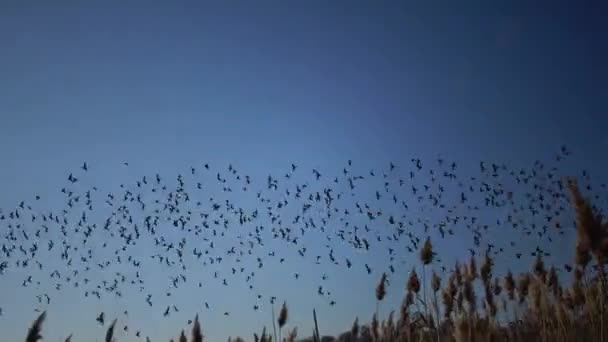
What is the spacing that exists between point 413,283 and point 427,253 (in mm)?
1069

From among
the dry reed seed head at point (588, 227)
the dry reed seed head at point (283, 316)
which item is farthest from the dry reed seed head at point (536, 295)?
the dry reed seed head at point (588, 227)

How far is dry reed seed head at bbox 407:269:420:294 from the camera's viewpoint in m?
Result: 7.06

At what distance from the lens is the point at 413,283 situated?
279 inches

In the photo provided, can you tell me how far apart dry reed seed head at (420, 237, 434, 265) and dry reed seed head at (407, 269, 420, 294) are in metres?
0.97

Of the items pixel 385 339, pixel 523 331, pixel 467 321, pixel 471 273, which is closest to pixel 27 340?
pixel 467 321

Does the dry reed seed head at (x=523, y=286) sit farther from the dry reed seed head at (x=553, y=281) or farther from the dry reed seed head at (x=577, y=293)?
the dry reed seed head at (x=577, y=293)

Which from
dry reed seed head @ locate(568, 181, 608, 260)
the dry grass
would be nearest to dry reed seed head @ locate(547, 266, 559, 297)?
the dry grass

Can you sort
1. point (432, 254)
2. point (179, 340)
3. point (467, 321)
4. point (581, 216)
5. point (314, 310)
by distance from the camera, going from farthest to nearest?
point (432, 254) < point (314, 310) < point (179, 340) < point (581, 216) < point (467, 321)

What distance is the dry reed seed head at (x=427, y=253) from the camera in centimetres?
618

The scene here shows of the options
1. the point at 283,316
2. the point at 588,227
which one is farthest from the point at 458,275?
the point at 588,227

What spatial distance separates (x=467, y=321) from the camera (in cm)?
216

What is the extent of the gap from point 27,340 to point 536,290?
6.31 m

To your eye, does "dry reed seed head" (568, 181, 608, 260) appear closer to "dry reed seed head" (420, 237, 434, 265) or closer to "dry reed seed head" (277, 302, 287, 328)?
"dry reed seed head" (420, 237, 434, 265)

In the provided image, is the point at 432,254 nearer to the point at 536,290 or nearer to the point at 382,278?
the point at 536,290
